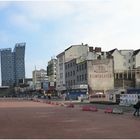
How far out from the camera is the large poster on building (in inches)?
4624

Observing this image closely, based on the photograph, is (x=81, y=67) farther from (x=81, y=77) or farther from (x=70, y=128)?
(x=70, y=128)

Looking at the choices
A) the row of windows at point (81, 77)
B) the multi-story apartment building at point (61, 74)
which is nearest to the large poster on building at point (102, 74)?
the row of windows at point (81, 77)

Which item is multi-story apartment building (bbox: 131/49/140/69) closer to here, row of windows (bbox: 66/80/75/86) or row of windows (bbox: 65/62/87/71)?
row of windows (bbox: 65/62/87/71)

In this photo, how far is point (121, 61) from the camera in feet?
412

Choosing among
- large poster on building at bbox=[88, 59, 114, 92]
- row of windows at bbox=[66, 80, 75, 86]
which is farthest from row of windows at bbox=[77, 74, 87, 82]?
row of windows at bbox=[66, 80, 75, 86]

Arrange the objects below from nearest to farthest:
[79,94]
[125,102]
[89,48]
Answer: [125,102]
[79,94]
[89,48]

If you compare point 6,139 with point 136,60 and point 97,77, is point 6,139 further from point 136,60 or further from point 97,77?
point 136,60

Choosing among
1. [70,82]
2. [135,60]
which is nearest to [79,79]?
[70,82]

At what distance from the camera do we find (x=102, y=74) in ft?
388

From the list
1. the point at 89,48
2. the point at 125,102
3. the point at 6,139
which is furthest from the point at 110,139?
the point at 89,48

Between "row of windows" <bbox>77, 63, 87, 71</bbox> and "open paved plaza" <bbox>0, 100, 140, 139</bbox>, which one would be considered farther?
"row of windows" <bbox>77, 63, 87, 71</bbox>

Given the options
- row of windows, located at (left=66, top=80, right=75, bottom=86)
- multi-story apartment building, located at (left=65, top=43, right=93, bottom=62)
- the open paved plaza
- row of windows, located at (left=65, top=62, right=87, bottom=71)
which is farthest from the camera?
multi-story apartment building, located at (left=65, top=43, right=93, bottom=62)

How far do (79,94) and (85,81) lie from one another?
751 cm

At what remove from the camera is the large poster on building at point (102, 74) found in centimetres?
11744
